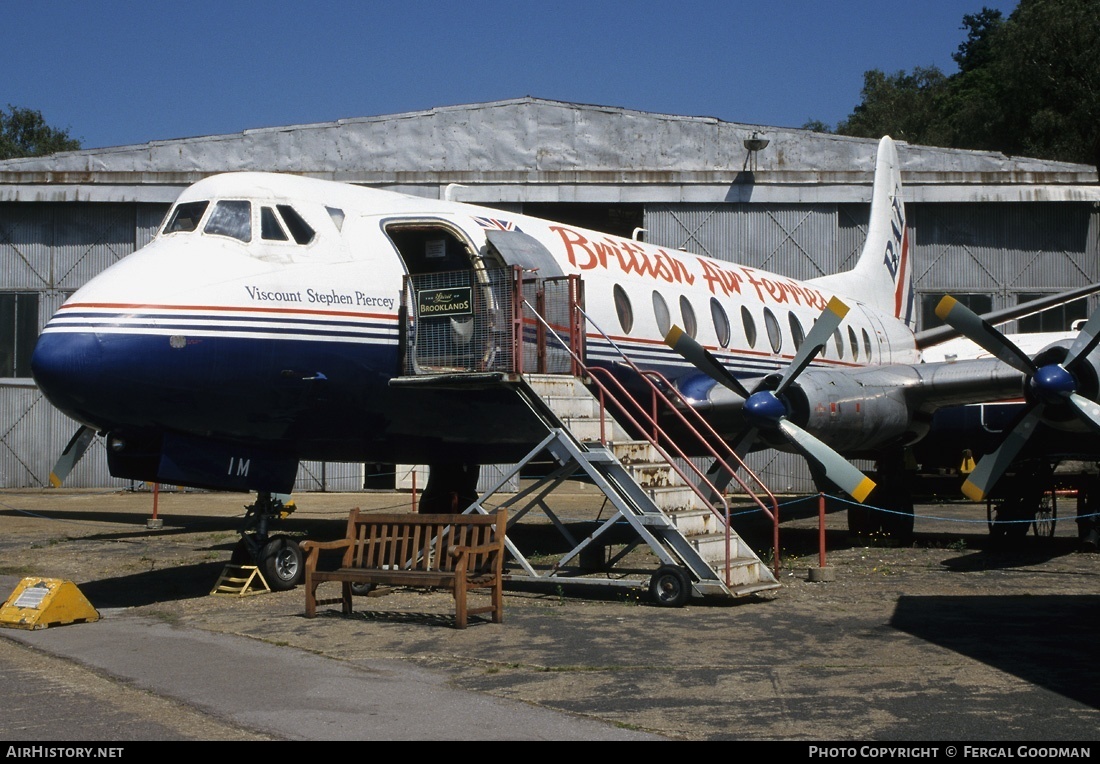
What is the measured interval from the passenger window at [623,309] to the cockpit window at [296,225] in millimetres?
4467

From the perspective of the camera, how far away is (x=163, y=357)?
11008 millimetres

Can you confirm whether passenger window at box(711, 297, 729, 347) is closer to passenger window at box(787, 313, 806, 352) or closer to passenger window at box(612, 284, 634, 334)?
passenger window at box(612, 284, 634, 334)

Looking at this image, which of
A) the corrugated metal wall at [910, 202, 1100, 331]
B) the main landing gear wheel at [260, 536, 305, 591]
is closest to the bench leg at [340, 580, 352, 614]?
the main landing gear wheel at [260, 536, 305, 591]

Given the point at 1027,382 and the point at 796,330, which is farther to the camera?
the point at 796,330

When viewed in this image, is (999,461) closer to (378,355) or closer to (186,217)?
(378,355)

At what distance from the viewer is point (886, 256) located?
2598 cm

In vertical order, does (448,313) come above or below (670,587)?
above

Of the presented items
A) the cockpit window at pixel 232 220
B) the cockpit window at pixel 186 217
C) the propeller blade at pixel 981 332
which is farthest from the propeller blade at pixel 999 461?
the cockpit window at pixel 186 217

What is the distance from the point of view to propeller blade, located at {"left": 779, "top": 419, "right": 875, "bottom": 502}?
44.4ft

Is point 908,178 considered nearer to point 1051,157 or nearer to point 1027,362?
point 1027,362

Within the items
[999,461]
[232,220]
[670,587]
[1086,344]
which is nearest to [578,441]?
[670,587]

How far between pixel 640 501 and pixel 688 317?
4925 millimetres

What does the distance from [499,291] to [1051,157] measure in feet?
170

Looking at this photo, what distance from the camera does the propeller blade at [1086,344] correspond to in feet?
44.0
